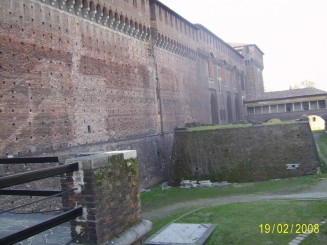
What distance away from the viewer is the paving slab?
755cm

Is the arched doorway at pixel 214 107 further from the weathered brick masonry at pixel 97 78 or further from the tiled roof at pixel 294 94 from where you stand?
the tiled roof at pixel 294 94

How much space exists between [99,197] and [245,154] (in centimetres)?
1442

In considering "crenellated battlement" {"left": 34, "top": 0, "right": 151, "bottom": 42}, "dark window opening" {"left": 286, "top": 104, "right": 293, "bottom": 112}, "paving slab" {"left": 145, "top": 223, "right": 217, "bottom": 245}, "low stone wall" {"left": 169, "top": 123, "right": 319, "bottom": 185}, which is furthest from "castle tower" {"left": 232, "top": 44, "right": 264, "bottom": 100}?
"paving slab" {"left": 145, "top": 223, "right": 217, "bottom": 245}

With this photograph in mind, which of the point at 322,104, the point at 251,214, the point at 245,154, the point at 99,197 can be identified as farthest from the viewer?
the point at 322,104

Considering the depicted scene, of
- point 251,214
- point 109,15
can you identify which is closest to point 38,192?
point 251,214

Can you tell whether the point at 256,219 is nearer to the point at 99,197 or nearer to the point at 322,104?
the point at 99,197

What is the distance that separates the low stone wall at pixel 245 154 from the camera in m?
16.1

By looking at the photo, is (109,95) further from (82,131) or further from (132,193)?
(132,193)

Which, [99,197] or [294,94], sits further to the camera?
[294,94]

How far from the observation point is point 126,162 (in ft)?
11.9

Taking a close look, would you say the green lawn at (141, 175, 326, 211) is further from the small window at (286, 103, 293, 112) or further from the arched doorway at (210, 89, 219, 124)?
the small window at (286, 103, 293, 112)
